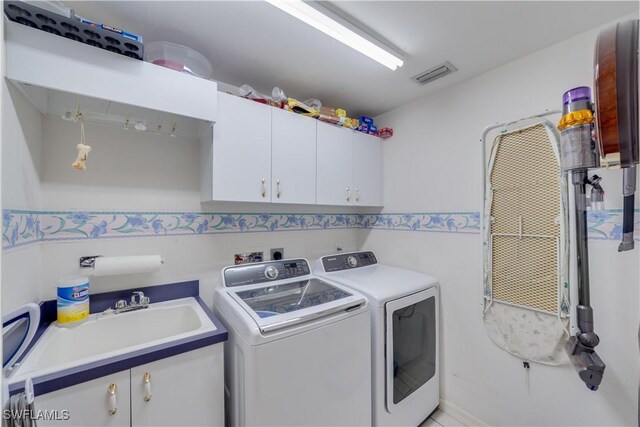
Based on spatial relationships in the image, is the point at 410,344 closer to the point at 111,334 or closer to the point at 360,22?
the point at 111,334

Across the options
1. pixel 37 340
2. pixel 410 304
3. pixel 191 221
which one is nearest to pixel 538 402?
pixel 410 304

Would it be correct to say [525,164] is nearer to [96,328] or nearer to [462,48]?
[462,48]

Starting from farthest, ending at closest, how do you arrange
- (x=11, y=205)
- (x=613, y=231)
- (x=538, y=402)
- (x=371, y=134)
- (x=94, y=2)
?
(x=371, y=134) → (x=538, y=402) → (x=613, y=231) → (x=94, y=2) → (x=11, y=205)

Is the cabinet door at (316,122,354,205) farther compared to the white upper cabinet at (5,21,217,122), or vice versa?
the cabinet door at (316,122,354,205)

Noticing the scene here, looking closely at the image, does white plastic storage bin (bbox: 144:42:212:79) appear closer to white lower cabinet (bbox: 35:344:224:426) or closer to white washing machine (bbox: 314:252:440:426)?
white lower cabinet (bbox: 35:344:224:426)

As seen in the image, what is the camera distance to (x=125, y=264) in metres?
1.39

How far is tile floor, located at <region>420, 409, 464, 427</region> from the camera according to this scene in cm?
Answer: 181

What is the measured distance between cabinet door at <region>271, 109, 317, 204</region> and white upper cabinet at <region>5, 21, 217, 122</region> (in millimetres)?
446

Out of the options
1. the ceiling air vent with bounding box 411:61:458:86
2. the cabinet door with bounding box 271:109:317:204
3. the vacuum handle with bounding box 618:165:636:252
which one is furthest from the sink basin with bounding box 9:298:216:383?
the ceiling air vent with bounding box 411:61:458:86

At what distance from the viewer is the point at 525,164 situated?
159 centimetres

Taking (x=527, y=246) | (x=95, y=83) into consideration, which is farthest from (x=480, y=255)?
(x=95, y=83)

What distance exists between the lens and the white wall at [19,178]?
0.98 meters

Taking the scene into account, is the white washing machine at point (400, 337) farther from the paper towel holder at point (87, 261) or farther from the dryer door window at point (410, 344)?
the paper towel holder at point (87, 261)

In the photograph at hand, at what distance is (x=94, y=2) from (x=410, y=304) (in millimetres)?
2365
